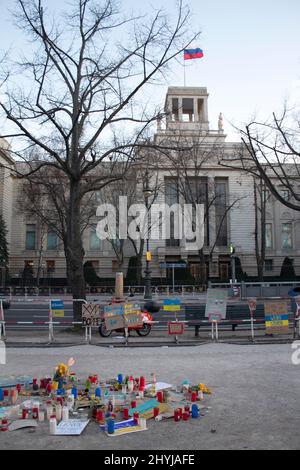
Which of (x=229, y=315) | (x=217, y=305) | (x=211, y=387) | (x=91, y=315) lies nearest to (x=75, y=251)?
(x=91, y=315)

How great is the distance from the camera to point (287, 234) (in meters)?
57.2

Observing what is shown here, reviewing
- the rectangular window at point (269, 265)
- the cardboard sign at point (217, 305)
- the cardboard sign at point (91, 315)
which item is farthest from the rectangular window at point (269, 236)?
the cardboard sign at point (91, 315)

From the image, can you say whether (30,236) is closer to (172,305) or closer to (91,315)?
(91,315)

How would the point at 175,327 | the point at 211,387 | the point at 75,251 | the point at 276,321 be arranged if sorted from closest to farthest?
the point at 211,387, the point at 175,327, the point at 276,321, the point at 75,251

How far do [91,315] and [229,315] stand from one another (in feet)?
17.3

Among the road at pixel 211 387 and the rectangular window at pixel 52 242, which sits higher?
the rectangular window at pixel 52 242

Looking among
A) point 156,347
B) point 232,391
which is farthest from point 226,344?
point 232,391

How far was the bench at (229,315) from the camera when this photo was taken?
15274mm

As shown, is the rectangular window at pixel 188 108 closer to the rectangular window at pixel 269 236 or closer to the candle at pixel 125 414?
the rectangular window at pixel 269 236

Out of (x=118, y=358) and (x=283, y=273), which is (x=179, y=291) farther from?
(x=118, y=358)

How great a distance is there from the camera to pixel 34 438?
5363 mm

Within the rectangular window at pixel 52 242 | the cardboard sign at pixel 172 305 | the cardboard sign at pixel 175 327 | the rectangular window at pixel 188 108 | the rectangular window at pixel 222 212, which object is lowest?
the cardboard sign at pixel 175 327

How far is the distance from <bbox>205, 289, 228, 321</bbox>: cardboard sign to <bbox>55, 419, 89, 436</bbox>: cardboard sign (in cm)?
903

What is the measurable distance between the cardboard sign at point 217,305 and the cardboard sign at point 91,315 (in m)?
3.84
